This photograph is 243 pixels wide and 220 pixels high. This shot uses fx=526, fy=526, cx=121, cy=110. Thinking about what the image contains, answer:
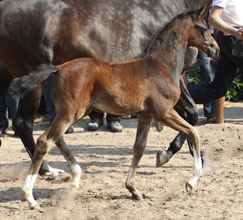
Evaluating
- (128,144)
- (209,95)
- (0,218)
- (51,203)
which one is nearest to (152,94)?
(51,203)

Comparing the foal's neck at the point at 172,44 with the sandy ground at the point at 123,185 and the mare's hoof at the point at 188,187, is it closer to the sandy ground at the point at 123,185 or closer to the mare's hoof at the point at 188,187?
the mare's hoof at the point at 188,187

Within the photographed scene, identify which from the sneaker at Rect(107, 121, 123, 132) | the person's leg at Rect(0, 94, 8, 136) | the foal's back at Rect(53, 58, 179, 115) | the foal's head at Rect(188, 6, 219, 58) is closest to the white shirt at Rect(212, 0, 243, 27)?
the foal's head at Rect(188, 6, 219, 58)

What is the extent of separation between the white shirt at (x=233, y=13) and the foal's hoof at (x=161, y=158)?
1.61 m

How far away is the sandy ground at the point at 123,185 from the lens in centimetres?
430

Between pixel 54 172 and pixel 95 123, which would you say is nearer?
pixel 54 172

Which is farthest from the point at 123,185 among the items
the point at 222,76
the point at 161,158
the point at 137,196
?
the point at 222,76

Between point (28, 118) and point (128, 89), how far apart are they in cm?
146

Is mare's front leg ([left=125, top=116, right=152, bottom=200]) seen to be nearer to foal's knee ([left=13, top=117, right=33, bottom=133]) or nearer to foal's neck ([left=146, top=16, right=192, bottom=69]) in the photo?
foal's neck ([left=146, top=16, right=192, bottom=69])

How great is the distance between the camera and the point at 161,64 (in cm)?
463

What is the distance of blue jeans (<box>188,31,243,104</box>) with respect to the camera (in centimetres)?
603

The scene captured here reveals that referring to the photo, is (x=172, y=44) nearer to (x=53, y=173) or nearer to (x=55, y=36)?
(x=55, y=36)

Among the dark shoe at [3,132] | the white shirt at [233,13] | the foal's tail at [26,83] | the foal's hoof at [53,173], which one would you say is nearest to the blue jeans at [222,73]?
the white shirt at [233,13]

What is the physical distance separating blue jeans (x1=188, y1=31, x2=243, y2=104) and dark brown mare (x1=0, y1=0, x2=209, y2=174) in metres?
1.04

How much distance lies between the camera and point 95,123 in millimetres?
8406
